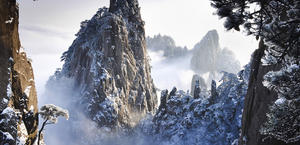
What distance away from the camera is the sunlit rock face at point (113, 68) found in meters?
64.0

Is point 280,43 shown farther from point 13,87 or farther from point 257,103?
point 13,87

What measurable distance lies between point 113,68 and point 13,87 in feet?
171

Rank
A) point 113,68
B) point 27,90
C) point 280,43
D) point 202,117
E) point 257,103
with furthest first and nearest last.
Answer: point 113,68 < point 202,117 < point 27,90 < point 257,103 < point 280,43

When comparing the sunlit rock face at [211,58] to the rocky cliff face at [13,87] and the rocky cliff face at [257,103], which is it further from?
the rocky cliff face at [13,87]

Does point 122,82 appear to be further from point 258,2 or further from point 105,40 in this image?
point 258,2

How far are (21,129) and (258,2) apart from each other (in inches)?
661

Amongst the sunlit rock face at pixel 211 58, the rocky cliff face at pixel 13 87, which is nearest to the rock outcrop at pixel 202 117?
the rocky cliff face at pixel 13 87

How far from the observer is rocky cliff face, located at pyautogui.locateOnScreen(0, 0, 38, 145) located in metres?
14.5

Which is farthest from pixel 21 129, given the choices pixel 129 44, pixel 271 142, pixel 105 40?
pixel 129 44

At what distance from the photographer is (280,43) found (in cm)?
538

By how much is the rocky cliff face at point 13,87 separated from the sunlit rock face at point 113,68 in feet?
145

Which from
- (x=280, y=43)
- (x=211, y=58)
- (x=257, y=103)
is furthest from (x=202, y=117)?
(x=211, y=58)

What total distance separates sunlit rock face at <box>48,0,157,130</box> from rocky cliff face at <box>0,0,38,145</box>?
44.2m

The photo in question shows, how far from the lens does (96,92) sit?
63344mm
